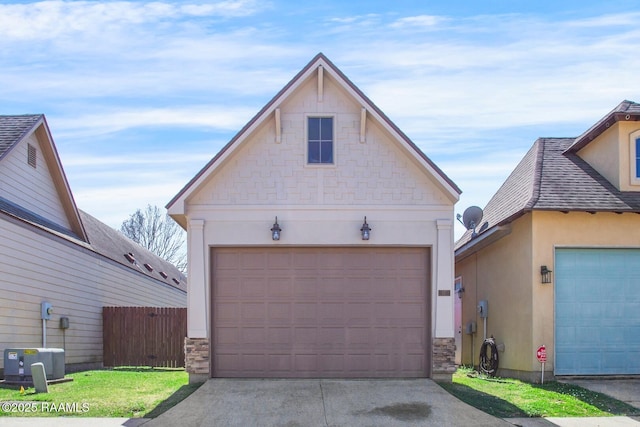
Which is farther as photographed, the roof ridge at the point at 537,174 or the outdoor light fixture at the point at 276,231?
the roof ridge at the point at 537,174

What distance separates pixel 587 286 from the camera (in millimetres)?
14781

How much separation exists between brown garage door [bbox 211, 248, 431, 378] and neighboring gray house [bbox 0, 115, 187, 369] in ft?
16.4

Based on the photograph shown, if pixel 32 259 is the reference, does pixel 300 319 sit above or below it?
below

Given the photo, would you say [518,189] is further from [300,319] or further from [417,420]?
[417,420]

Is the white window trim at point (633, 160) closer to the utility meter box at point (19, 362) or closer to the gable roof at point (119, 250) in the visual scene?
the utility meter box at point (19, 362)

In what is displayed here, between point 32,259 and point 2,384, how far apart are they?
381cm

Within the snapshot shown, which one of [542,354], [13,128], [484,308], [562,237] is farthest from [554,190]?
[13,128]

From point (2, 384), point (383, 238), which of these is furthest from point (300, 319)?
point (2, 384)

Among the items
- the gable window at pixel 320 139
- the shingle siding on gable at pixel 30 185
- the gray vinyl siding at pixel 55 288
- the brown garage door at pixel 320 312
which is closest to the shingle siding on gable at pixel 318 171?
the gable window at pixel 320 139

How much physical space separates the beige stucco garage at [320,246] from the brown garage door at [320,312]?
20mm

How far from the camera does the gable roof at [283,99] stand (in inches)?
547

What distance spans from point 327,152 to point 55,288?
8386mm

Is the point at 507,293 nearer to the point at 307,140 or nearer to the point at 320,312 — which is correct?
the point at 320,312

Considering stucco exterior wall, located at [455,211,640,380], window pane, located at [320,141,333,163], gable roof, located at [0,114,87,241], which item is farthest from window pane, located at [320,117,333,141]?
gable roof, located at [0,114,87,241]
